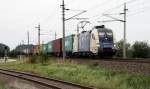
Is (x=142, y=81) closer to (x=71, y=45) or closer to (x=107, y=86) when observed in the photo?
(x=107, y=86)

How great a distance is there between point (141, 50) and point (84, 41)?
1578 cm

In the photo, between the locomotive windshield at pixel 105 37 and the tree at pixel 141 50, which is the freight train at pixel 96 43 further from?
the tree at pixel 141 50

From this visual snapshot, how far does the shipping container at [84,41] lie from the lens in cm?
4029

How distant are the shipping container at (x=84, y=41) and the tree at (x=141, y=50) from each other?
13.4 metres

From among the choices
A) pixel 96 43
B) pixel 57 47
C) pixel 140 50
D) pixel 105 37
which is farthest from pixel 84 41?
pixel 57 47

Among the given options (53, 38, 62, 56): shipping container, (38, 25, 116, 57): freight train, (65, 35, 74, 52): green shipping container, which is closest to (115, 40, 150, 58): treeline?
(65, 35, 74, 52): green shipping container

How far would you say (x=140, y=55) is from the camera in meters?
54.2

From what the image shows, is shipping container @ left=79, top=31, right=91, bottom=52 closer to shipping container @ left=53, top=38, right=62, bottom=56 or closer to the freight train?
the freight train

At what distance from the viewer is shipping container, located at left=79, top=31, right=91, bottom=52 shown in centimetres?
4029

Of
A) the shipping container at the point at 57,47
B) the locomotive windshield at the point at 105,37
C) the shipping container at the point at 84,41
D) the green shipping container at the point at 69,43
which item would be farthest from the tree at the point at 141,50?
the locomotive windshield at the point at 105,37

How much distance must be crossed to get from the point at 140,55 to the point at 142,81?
3827 centimetres

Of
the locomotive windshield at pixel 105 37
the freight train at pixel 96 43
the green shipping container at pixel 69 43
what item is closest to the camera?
the freight train at pixel 96 43

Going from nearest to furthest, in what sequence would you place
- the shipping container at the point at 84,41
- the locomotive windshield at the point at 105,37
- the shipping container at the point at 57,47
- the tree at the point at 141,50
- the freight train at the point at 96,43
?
the freight train at the point at 96,43 → the locomotive windshield at the point at 105,37 → the shipping container at the point at 84,41 → the tree at the point at 141,50 → the shipping container at the point at 57,47

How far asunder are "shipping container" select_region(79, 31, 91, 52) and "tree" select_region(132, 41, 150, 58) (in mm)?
13423
